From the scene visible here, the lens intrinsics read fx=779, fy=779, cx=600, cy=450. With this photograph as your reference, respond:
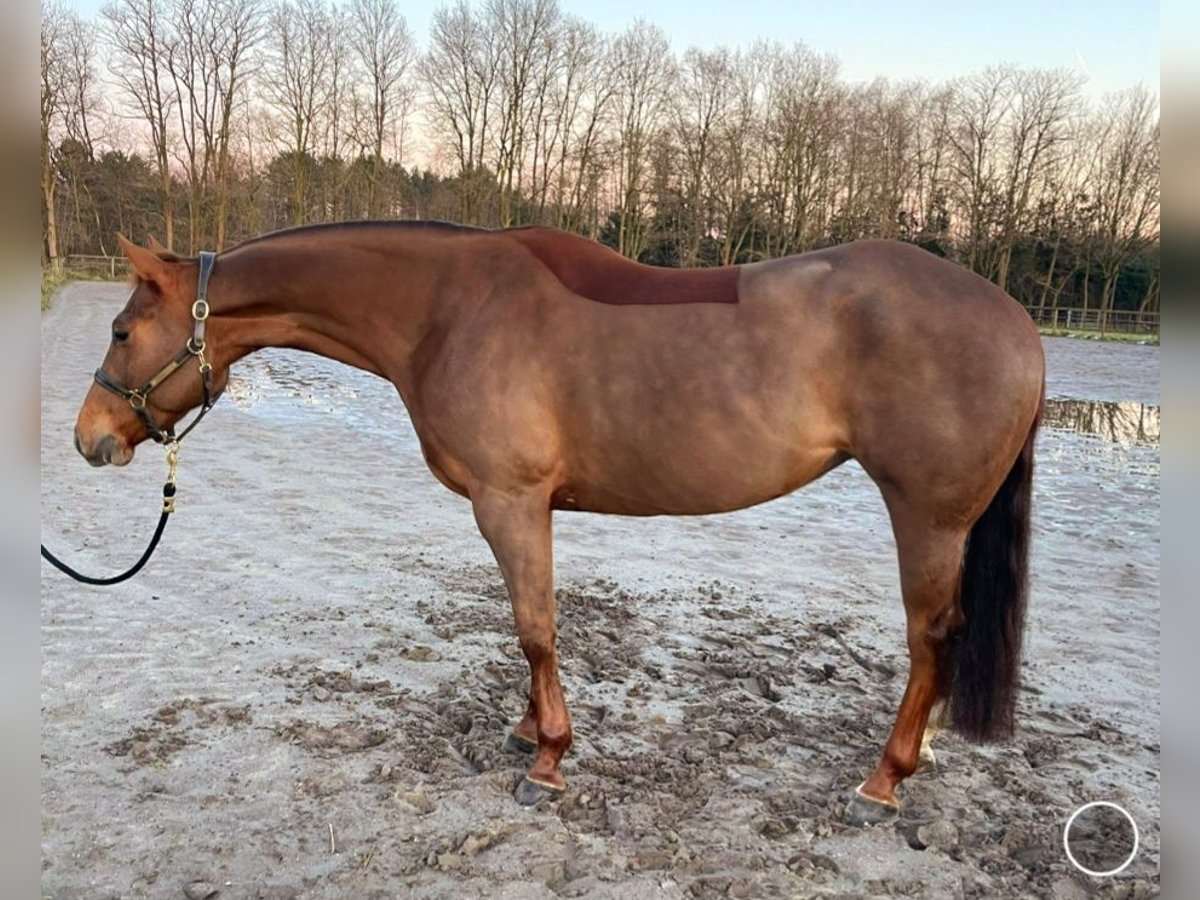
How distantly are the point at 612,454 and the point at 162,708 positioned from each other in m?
2.28

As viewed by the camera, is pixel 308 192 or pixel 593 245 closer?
pixel 593 245

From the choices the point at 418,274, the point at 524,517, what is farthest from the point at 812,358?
the point at 418,274

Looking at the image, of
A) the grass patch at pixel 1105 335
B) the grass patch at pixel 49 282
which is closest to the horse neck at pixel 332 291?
the grass patch at pixel 49 282

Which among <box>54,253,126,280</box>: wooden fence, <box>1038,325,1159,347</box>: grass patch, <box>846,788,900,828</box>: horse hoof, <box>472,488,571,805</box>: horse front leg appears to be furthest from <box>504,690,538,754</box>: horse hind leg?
<box>54,253,126,280</box>: wooden fence

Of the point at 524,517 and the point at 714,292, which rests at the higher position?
the point at 714,292

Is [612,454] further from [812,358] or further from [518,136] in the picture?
[518,136]

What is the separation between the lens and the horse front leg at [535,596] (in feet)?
9.30

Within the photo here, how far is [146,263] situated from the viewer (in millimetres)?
2729

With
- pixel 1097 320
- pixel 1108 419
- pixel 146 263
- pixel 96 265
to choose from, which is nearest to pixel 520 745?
pixel 146 263

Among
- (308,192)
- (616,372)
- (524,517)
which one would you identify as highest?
(308,192)

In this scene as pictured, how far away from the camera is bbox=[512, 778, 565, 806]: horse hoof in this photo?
2803 millimetres
